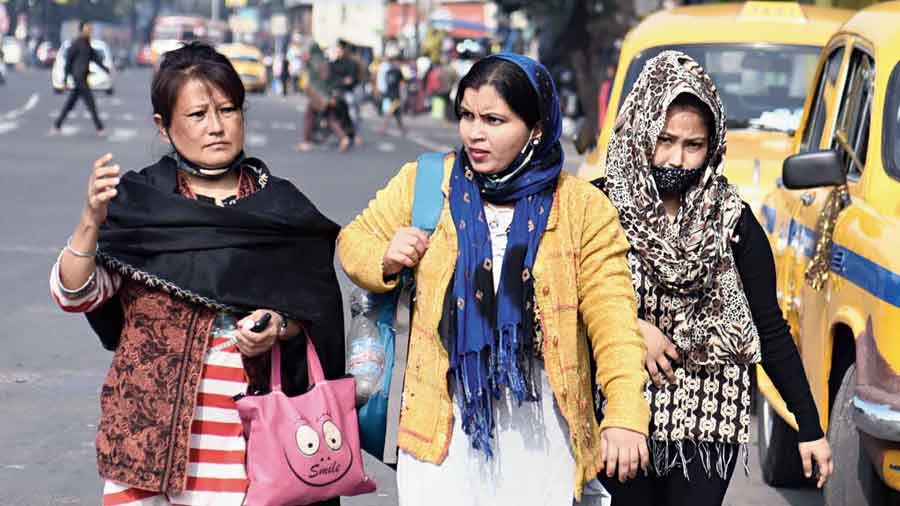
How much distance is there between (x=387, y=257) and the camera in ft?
11.9

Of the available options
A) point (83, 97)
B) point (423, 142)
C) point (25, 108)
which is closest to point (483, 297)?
point (83, 97)

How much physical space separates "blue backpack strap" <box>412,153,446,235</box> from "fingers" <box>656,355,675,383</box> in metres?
0.76

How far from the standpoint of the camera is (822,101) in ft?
24.7

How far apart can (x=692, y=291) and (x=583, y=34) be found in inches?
1143

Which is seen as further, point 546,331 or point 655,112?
point 655,112

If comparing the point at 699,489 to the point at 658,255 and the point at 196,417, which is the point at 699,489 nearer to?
the point at 658,255

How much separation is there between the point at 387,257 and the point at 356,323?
0.86ft

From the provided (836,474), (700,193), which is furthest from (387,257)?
(836,474)

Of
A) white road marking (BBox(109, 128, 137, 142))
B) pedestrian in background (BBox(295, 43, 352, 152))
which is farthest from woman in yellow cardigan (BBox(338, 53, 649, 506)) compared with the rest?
white road marking (BBox(109, 128, 137, 142))

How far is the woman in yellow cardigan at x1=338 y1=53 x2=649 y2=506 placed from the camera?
363 centimetres

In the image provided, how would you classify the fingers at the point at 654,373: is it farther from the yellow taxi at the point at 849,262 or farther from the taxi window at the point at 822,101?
the taxi window at the point at 822,101

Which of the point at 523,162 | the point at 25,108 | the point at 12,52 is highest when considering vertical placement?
the point at 523,162

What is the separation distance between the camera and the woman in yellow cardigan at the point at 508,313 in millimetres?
3633

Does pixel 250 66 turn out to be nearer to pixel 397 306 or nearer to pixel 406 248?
pixel 397 306
